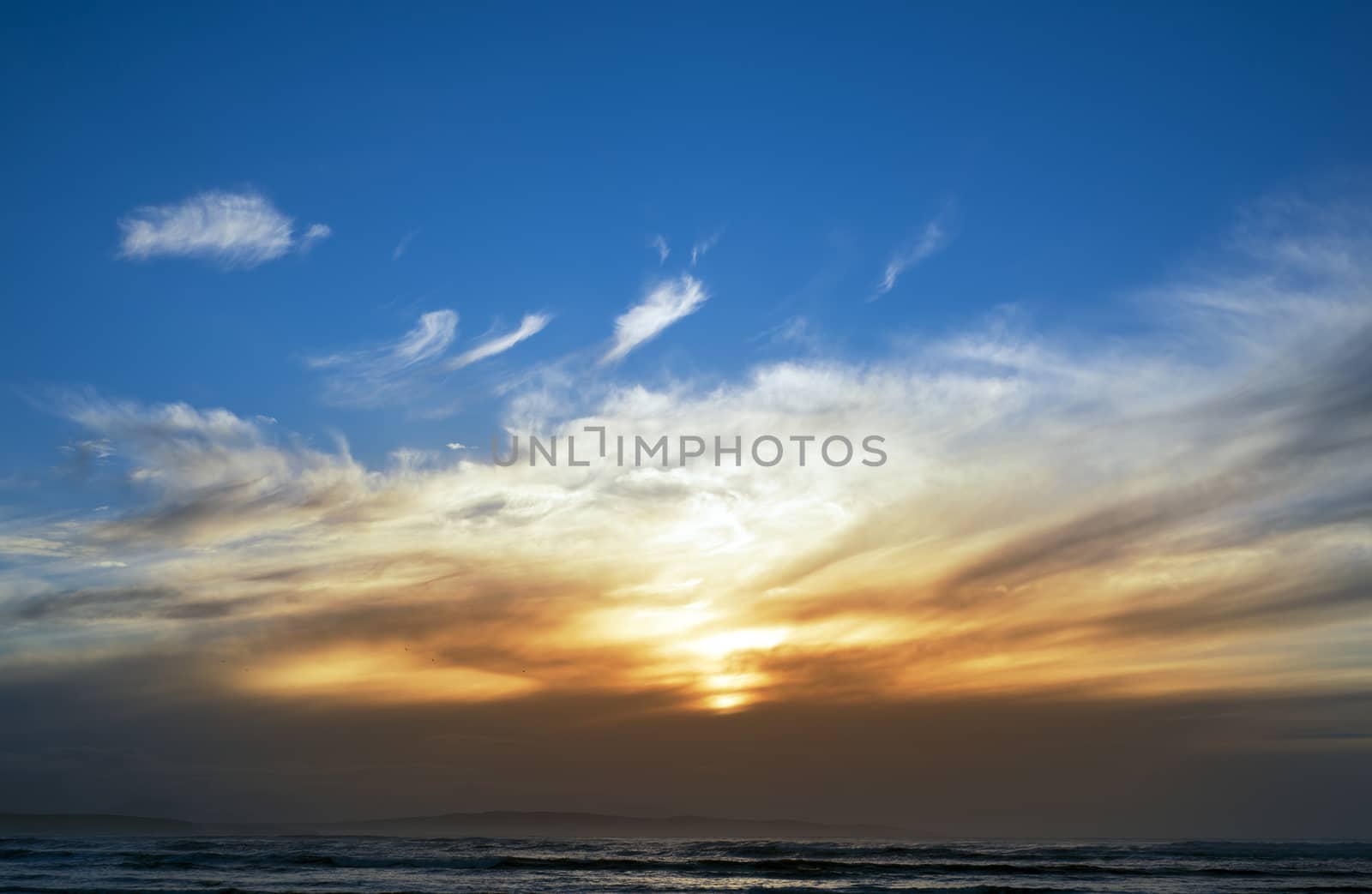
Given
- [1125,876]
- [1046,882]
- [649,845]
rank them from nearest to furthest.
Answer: [1046,882] < [1125,876] < [649,845]

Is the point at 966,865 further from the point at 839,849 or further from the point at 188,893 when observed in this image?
the point at 188,893

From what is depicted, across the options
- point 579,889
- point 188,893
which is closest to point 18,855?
point 188,893

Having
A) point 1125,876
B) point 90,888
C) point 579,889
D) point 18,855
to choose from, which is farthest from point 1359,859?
point 18,855

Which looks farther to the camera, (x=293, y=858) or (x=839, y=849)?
(x=839, y=849)

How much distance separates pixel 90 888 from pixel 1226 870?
5879 cm

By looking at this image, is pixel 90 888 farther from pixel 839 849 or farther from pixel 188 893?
pixel 839 849

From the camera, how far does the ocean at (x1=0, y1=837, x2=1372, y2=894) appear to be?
43.9m

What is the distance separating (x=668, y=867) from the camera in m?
53.7

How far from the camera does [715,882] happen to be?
46812 mm

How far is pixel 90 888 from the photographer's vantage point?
40.2 m

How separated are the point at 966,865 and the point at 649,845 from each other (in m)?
26.2

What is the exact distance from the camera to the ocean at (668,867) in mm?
43938

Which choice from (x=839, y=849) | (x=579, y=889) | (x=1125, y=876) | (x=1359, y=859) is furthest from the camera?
(x=839, y=849)

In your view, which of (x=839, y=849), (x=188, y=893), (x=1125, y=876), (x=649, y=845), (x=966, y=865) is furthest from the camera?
(x=649, y=845)
